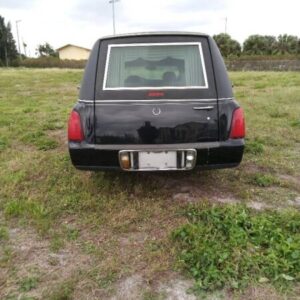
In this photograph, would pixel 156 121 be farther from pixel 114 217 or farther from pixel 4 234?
pixel 4 234

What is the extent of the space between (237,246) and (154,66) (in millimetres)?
1733

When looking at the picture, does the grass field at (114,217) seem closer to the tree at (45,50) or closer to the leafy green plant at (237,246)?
the leafy green plant at (237,246)

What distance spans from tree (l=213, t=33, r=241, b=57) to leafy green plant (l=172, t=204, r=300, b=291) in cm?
4743

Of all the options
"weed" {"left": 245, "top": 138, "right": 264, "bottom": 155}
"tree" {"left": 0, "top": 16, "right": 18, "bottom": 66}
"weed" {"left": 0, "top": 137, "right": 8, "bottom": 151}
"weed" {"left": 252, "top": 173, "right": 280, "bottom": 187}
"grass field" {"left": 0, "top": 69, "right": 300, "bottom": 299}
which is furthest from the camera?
"tree" {"left": 0, "top": 16, "right": 18, "bottom": 66}

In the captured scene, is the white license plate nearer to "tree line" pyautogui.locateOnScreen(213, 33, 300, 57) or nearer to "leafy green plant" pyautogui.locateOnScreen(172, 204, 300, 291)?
"leafy green plant" pyautogui.locateOnScreen(172, 204, 300, 291)

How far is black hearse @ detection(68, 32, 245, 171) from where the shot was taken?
291cm

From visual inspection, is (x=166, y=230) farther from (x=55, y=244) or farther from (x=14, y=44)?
(x=14, y=44)

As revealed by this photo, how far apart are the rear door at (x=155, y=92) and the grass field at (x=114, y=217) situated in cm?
70

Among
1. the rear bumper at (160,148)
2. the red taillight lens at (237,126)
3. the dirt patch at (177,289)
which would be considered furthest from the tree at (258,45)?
the dirt patch at (177,289)

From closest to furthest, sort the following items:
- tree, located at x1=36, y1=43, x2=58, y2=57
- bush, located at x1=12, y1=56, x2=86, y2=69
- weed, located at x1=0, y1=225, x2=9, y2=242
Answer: weed, located at x1=0, y1=225, x2=9, y2=242 < bush, located at x1=12, y1=56, x2=86, y2=69 < tree, located at x1=36, y1=43, x2=58, y2=57

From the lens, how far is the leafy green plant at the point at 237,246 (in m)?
2.20

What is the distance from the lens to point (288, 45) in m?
51.5

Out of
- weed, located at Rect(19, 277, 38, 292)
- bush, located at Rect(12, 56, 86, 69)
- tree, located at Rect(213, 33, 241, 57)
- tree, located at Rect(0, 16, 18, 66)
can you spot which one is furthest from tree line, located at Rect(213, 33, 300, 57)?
weed, located at Rect(19, 277, 38, 292)

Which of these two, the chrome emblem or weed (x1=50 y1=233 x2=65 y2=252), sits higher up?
the chrome emblem
